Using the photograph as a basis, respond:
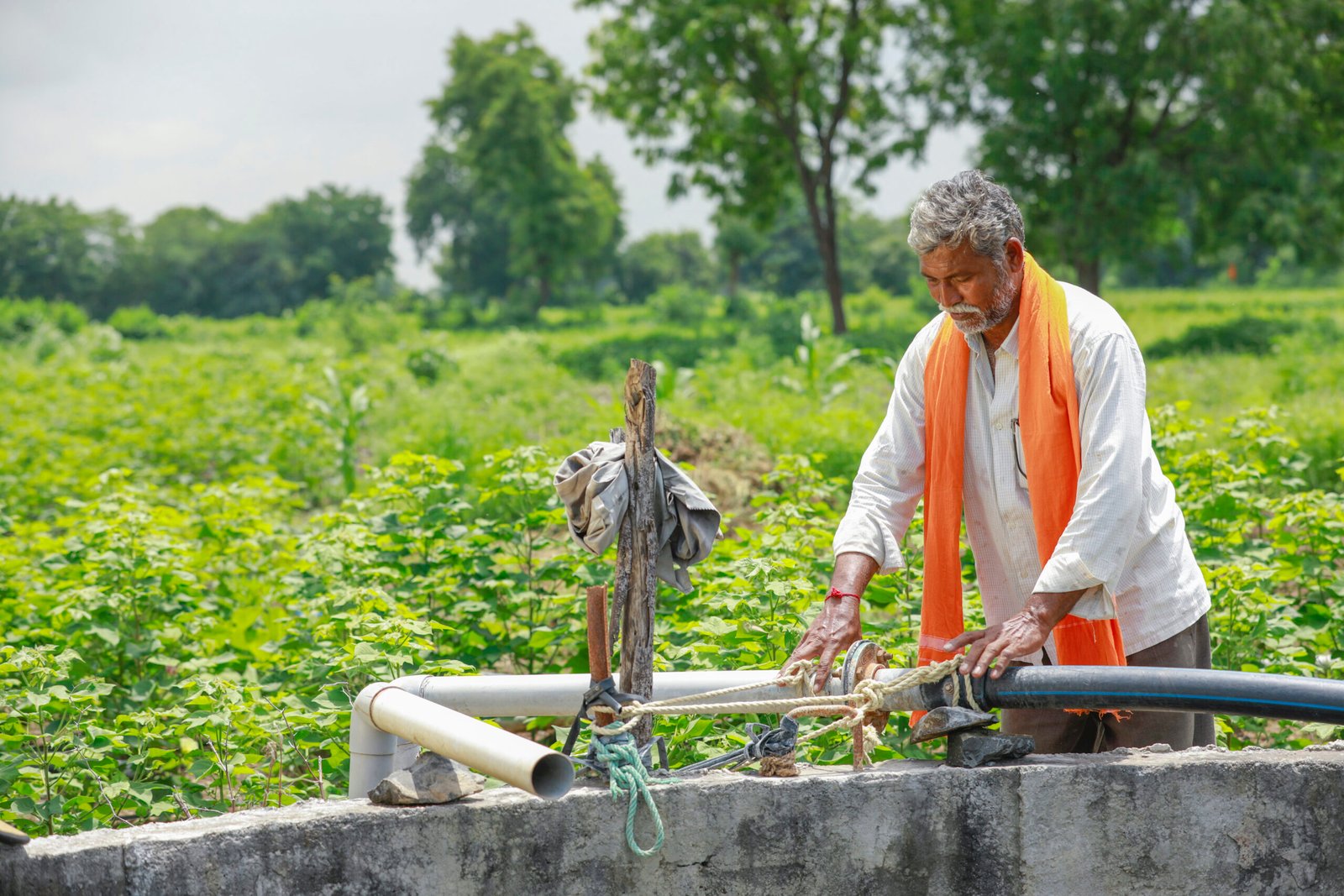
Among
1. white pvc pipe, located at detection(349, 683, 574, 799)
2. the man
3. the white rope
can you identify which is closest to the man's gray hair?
the man

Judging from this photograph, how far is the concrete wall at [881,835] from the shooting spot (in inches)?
92.0

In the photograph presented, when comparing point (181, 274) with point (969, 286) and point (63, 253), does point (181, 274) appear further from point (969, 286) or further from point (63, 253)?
point (969, 286)

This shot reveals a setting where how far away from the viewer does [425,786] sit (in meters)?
2.38

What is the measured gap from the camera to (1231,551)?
15.5 feet

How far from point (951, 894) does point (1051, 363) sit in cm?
115

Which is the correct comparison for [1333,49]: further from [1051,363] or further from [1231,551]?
[1051,363]

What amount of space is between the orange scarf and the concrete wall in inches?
11.6

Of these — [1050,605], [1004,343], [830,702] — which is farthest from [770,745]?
[1004,343]

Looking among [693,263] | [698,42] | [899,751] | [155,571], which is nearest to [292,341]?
[698,42]

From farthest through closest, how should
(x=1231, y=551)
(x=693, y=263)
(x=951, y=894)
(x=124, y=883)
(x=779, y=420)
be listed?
(x=693, y=263) → (x=779, y=420) → (x=1231, y=551) → (x=951, y=894) → (x=124, y=883)

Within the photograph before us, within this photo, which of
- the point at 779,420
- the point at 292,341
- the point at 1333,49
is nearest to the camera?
the point at 779,420

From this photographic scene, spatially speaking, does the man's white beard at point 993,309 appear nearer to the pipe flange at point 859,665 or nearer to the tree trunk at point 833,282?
the pipe flange at point 859,665

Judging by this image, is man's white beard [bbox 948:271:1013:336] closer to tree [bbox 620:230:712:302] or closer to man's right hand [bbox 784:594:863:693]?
man's right hand [bbox 784:594:863:693]

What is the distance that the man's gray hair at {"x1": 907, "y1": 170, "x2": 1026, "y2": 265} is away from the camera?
2613 millimetres
